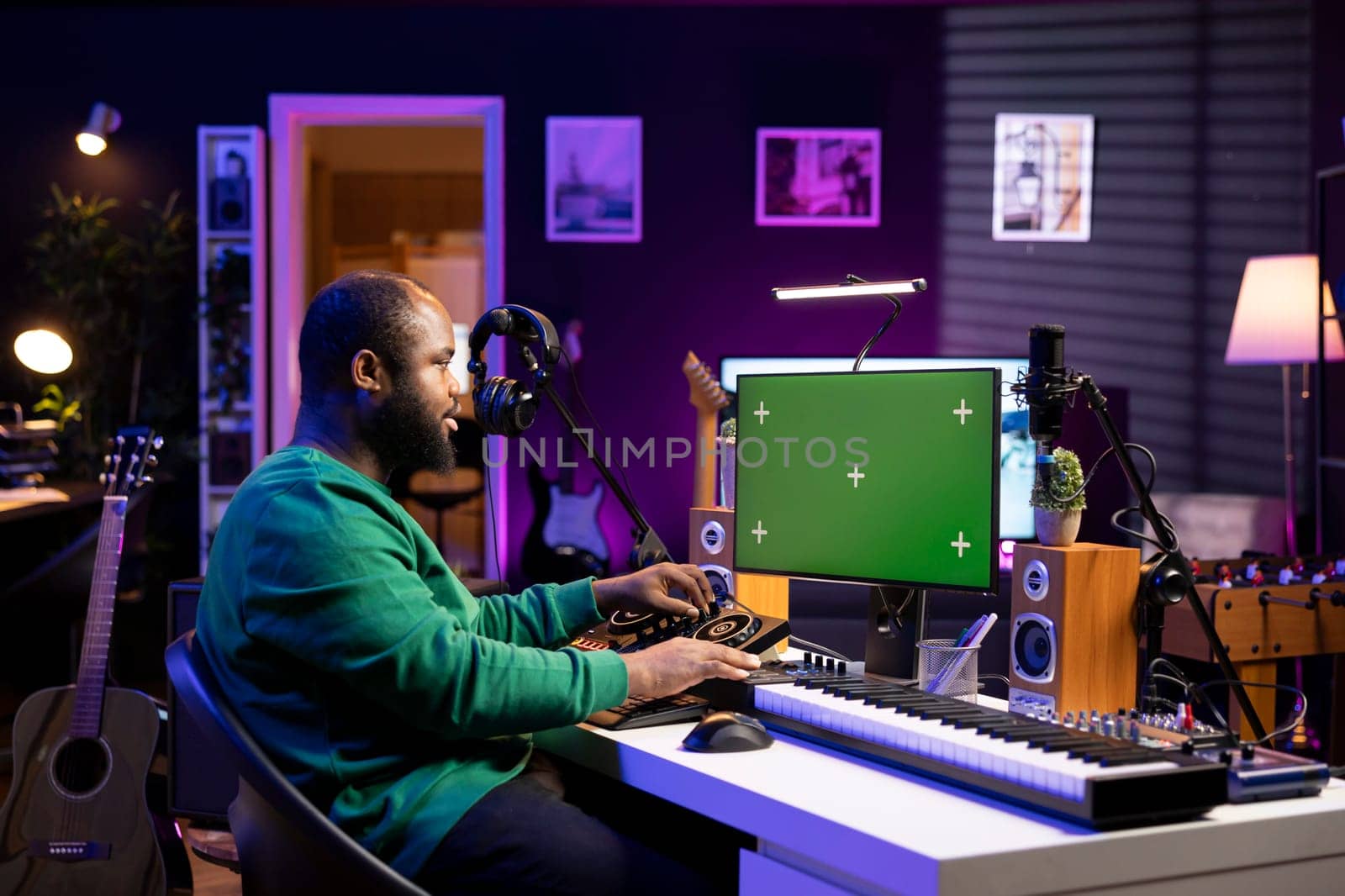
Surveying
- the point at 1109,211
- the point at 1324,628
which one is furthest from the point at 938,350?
the point at 1324,628

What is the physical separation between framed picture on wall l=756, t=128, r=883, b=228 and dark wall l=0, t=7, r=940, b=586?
62 millimetres

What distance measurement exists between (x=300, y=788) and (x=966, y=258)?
4.73 m

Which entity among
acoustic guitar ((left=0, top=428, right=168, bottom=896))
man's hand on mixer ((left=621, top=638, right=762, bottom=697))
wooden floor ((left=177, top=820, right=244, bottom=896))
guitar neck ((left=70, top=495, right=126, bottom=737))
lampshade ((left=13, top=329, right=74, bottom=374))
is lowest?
wooden floor ((left=177, top=820, right=244, bottom=896))

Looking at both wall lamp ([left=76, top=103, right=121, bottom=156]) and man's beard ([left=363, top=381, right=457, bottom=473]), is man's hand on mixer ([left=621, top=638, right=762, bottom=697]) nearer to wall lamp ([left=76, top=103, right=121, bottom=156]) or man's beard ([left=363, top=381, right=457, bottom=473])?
man's beard ([left=363, top=381, right=457, bottom=473])

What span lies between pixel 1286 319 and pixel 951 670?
343 centimetres

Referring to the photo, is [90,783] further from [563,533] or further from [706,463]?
[563,533]

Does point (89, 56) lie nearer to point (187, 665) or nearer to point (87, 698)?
point (87, 698)

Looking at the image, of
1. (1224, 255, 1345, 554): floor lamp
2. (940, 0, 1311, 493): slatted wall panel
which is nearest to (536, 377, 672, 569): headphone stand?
(1224, 255, 1345, 554): floor lamp

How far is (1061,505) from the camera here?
5.55 feet

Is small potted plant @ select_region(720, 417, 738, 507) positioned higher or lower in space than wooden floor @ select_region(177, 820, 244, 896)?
higher

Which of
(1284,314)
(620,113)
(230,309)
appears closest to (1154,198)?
(1284,314)

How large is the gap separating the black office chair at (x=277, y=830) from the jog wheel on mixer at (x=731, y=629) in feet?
2.10

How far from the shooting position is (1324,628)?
3.06 metres

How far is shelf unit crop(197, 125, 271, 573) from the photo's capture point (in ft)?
17.0
